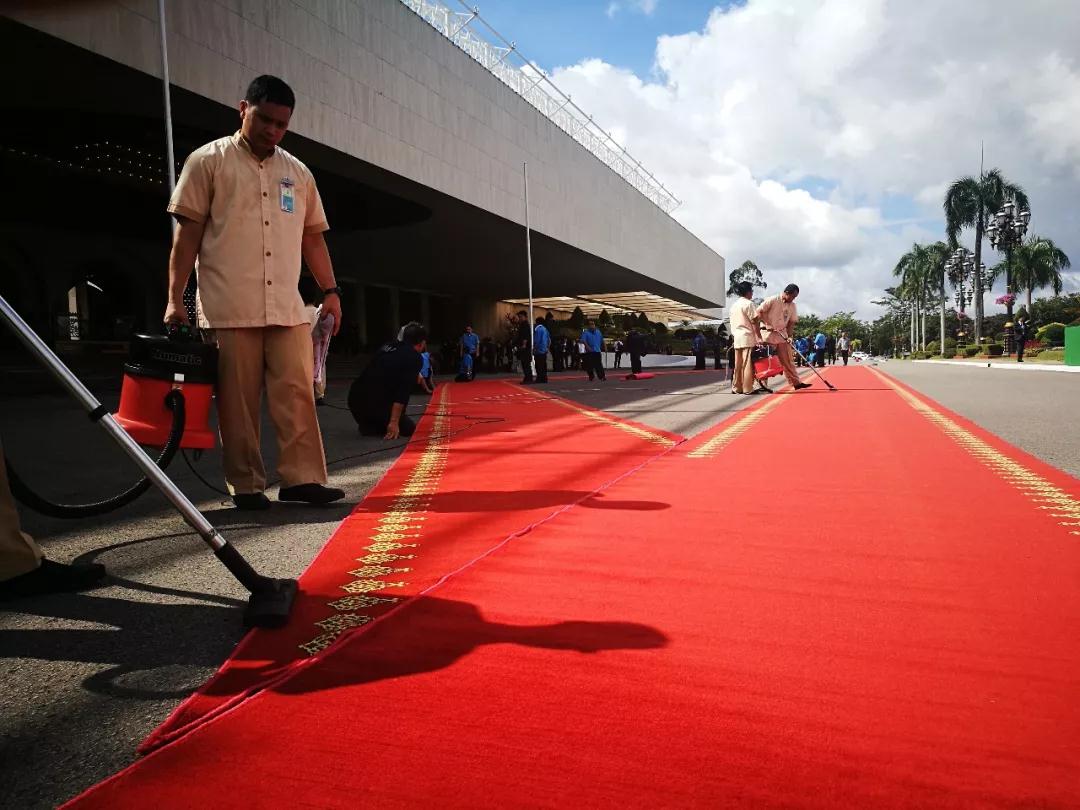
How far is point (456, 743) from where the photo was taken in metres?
1.35

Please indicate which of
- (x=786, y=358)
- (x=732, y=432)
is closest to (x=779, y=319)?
(x=786, y=358)

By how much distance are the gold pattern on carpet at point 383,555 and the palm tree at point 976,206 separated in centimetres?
4753

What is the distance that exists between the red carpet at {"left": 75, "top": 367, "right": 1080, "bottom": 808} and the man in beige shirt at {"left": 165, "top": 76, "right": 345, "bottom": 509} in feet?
4.42

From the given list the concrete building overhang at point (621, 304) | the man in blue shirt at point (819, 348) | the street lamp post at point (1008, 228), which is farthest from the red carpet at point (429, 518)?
the street lamp post at point (1008, 228)

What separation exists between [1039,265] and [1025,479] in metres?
55.3

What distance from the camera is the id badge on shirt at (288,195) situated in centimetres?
335

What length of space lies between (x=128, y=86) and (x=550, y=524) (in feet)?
37.5

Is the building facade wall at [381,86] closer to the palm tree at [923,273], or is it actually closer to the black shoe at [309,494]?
the black shoe at [309,494]

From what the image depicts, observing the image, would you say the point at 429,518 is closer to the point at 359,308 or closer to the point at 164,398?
the point at 164,398

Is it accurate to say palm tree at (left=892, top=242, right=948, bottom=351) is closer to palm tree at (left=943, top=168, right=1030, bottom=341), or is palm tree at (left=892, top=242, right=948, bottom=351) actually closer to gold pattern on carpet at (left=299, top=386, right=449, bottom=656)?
palm tree at (left=943, top=168, right=1030, bottom=341)

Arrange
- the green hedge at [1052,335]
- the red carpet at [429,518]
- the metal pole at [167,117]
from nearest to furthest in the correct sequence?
the red carpet at [429,518] < the metal pole at [167,117] < the green hedge at [1052,335]

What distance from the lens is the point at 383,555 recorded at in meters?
2.65

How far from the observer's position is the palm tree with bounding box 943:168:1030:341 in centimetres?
4366

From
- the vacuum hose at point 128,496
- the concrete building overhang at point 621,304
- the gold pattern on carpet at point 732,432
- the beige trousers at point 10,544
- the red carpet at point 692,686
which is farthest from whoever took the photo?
the concrete building overhang at point 621,304
